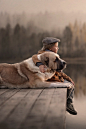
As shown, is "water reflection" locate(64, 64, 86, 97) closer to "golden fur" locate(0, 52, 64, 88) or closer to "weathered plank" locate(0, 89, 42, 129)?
"golden fur" locate(0, 52, 64, 88)

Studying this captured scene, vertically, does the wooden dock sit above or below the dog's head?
below

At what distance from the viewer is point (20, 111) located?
5.09 feet

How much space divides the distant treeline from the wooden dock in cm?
804

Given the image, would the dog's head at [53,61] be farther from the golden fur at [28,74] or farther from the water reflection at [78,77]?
the water reflection at [78,77]

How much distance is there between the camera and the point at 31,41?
403 inches

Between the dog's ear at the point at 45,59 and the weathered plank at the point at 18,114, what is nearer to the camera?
the weathered plank at the point at 18,114

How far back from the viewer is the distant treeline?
10102mm

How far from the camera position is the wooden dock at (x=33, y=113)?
127cm

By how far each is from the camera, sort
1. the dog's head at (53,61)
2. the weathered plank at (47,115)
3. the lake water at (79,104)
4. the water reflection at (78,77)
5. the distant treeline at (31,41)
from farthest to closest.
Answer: the distant treeline at (31,41) → the water reflection at (78,77) → the lake water at (79,104) → the dog's head at (53,61) → the weathered plank at (47,115)

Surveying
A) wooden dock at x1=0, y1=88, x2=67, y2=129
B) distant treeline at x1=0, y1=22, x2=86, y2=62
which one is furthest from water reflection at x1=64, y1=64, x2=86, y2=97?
wooden dock at x1=0, y1=88, x2=67, y2=129

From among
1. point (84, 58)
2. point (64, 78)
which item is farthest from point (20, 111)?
point (84, 58)

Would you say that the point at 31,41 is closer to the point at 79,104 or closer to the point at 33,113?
the point at 79,104

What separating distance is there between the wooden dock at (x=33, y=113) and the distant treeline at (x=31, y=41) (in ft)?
26.4

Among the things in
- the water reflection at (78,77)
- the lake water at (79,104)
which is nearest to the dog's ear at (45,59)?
the lake water at (79,104)
